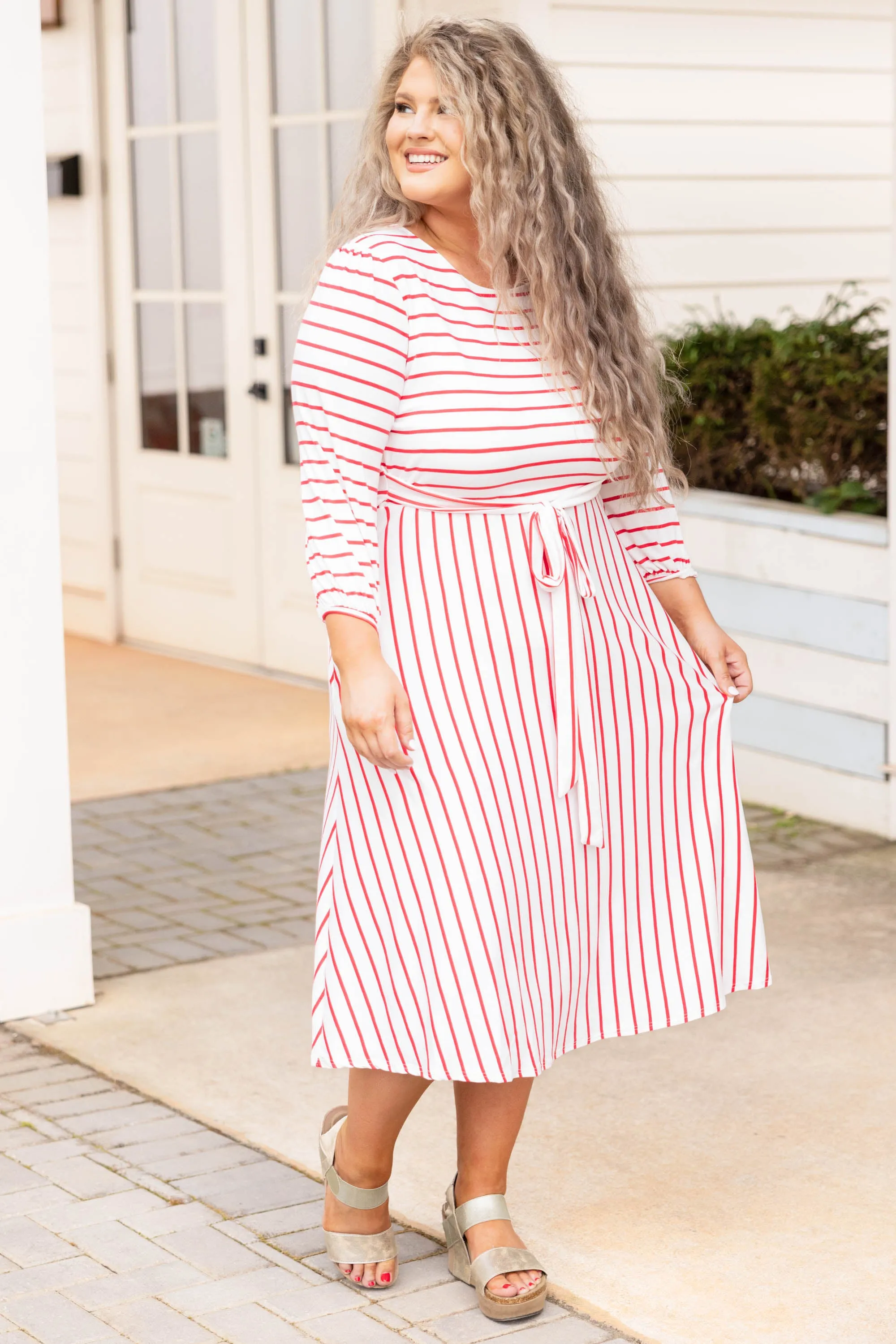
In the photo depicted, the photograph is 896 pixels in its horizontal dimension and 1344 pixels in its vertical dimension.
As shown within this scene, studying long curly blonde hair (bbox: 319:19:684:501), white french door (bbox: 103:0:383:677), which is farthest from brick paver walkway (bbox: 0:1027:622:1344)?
white french door (bbox: 103:0:383:677)

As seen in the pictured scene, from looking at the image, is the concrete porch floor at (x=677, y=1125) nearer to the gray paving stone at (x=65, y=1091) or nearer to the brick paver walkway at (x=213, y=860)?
the gray paving stone at (x=65, y=1091)

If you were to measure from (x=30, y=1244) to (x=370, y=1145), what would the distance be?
1.80ft

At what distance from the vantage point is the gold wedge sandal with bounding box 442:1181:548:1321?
2574 millimetres

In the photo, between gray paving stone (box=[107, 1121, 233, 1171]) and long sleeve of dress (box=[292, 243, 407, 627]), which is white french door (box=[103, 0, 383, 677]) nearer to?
gray paving stone (box=[107, 1121, 233, 1171])

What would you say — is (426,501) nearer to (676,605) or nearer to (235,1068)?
(676,605)

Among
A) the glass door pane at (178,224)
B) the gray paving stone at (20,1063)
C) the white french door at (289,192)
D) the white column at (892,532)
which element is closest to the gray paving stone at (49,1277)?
the gray paving stone at (20,1063)

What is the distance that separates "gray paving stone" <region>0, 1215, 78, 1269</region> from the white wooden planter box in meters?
2.76

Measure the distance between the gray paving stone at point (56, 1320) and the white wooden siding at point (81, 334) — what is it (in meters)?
5.47

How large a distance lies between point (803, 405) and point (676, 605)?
2.62 m

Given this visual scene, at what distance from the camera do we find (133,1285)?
8.83ft

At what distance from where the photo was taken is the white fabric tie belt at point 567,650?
8.25 ft

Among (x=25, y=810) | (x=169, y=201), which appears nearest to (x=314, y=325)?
(x=25, y=810)

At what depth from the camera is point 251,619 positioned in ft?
24.0

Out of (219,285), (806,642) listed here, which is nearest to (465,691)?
(806,642)
